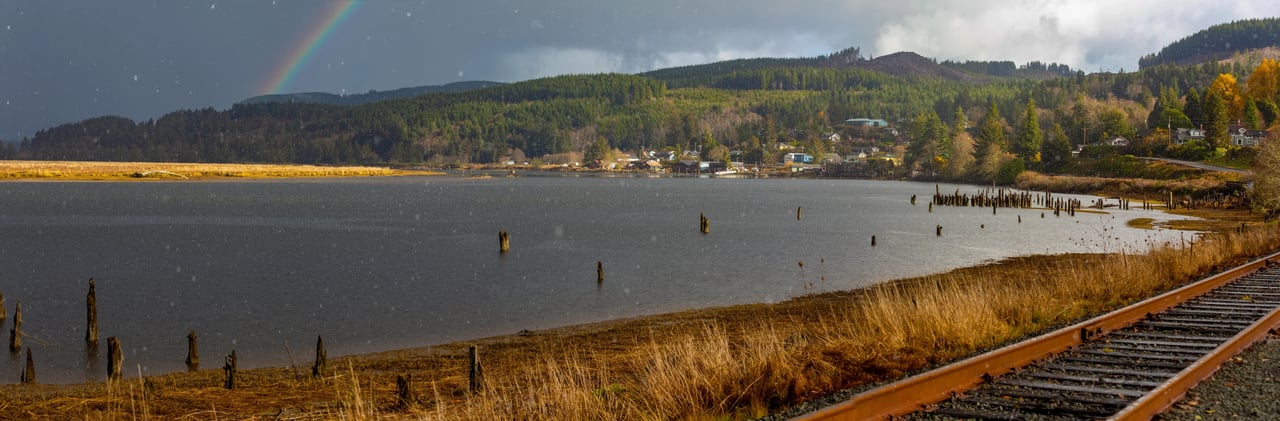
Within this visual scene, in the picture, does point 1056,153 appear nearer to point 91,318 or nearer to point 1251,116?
point 1251,116

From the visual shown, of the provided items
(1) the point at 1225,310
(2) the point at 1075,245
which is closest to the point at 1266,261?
(1) the point at 1225,310

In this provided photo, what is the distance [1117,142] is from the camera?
140 metres

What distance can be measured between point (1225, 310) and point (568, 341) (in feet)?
42.0

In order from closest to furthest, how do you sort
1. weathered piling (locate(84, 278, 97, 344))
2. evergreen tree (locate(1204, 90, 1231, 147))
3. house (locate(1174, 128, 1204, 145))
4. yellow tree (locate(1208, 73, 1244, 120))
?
weathered piling (locate(84, 278, 97, 344))
evergreen tree (locate(1204, 90, 1231, 147))
house (locate(1174, 128, 1204, 145))
yellow tree (locate(1208, 73, 1244, 120))

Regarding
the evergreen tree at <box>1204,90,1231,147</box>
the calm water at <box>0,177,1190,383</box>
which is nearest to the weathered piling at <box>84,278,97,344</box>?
the calm water at <box>0,177,1190,383</box>

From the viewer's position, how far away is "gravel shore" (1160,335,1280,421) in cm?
720

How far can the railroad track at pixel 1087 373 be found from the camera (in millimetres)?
7270

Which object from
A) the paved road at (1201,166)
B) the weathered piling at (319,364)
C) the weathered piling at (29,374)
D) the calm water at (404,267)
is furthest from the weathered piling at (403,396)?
the paved road at (1201,166)

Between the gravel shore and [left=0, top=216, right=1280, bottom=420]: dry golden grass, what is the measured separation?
2.69m

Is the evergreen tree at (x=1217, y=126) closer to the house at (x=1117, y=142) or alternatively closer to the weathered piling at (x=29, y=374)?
the house at (x=1117, y=142)

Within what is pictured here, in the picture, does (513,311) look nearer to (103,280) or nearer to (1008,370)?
(103,280)

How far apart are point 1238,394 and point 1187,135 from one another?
14277cm

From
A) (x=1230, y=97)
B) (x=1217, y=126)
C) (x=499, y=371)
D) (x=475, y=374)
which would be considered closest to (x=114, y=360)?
(x=499, y=371)

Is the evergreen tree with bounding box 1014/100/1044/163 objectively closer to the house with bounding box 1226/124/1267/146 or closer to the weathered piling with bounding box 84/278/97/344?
the house with bounding box 1226/124/1267/146
